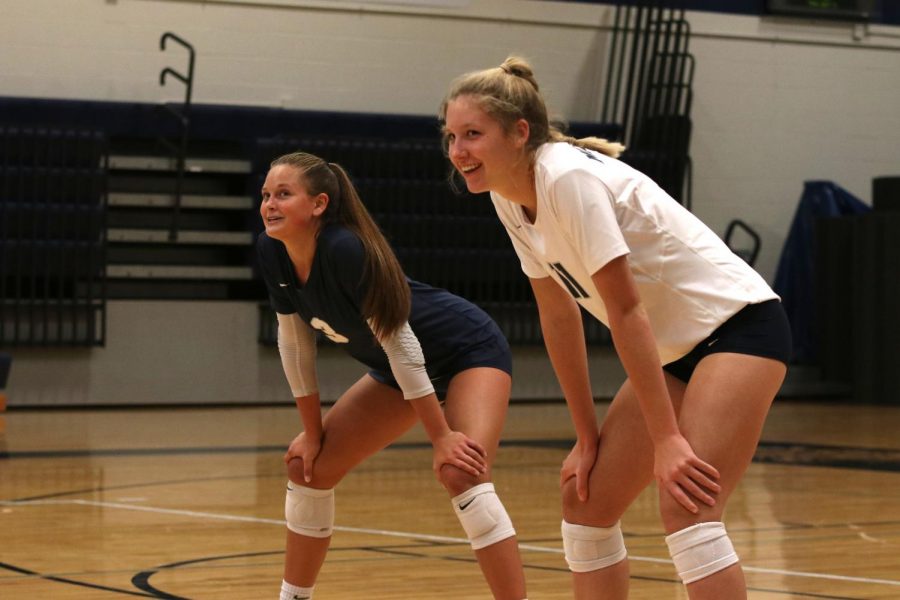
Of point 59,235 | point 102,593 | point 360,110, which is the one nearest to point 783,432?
point 360,110

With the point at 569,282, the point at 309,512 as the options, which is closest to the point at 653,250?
the point at 569,282

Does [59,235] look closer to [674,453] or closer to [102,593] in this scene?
[102,593]

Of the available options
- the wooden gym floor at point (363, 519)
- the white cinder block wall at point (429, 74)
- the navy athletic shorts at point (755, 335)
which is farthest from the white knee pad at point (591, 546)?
the white cinder block wall at point (429, 74)

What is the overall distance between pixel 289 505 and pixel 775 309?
50.2 inches

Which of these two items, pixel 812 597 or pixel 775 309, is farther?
pixel 812 597

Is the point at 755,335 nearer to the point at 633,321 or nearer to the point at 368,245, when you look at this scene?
the point at 633,321

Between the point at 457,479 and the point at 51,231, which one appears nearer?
the point at 457,479

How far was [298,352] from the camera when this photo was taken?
131 inches

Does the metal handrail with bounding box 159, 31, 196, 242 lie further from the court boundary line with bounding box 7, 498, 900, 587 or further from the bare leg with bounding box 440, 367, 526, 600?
the bare leg with bounding box 440, 367, 526, 600

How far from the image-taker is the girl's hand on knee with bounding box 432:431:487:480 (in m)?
3.12

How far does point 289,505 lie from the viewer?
3336mm

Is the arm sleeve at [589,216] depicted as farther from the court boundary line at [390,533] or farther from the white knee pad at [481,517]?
the court boundary line at [390,533]

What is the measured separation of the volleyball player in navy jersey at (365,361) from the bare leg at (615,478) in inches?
16.3

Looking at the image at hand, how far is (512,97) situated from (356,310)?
77 cm
